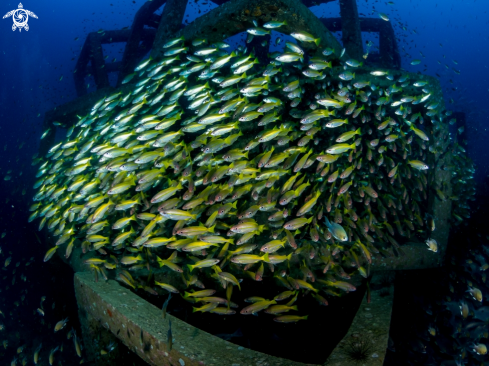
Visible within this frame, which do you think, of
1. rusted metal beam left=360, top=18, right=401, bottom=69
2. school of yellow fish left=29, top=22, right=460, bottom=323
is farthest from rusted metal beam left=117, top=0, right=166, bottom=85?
rusted metal beam left=360, top=18, right=401, bottom=69

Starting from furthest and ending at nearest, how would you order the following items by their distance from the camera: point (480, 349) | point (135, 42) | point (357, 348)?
point (135, 42), point (480, 349), point (357, 348)

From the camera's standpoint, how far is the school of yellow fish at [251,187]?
4016mm

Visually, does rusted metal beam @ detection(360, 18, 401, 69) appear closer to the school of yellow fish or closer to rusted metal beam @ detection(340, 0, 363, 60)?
rusted metal beam @ detection(340, 0, 363, 60)

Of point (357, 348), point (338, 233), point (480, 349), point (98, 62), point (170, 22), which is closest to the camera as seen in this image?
point (357, 348)

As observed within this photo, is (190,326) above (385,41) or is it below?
below

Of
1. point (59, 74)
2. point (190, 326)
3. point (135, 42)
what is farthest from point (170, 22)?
point (59, 74)

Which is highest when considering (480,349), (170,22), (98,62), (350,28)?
(170,22)

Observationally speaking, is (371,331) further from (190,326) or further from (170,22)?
(170,22)

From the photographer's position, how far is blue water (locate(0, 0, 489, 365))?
25.3ft

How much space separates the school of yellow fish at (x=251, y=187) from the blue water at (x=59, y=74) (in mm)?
3738

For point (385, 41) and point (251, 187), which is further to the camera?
point (385, 41)

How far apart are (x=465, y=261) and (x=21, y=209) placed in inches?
640

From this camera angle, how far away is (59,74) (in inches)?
4587

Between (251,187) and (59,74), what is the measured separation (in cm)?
14117
